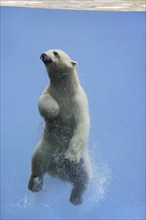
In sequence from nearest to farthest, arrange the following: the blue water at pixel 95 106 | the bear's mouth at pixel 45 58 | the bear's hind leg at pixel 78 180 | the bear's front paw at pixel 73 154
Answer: the bear's mouth at pixel 45 58 → the bear's front paw at pixel 73 154 → the bear's hind leg at pixel 78 180 → the blue water at pixel 95 106

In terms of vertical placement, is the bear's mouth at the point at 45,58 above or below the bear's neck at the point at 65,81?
above

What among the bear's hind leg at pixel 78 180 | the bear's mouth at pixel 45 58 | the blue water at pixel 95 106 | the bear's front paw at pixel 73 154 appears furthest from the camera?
the blue water at pixel 95 106

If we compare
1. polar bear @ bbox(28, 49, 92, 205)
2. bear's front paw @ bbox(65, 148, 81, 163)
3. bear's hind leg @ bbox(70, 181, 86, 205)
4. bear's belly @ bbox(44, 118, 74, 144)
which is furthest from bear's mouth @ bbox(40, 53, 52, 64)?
bear's hind leg @ bbox(70, 181, 86, 205)

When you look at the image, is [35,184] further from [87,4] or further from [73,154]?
[87,4]

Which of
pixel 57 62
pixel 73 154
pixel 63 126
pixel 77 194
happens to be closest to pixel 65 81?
pixel 57 62

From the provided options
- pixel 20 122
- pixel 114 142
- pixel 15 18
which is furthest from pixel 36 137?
pixel 15 18

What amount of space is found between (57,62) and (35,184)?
0.64m

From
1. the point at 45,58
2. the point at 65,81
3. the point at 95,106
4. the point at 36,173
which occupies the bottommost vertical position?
the point at 36,173

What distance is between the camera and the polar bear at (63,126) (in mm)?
3049

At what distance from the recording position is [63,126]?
3121mm

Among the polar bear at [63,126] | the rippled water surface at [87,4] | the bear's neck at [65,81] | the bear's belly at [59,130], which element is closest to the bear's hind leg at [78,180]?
the polar bear at [63,126]

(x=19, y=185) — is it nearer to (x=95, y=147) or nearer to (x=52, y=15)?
(x=95, y=147)

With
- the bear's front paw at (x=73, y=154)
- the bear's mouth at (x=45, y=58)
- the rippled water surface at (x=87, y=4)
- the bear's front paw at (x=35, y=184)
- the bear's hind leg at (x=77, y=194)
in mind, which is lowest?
the bear's hind leg at (x=77, y=194)

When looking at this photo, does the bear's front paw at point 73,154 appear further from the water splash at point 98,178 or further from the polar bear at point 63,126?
the water splash at point 98,178
